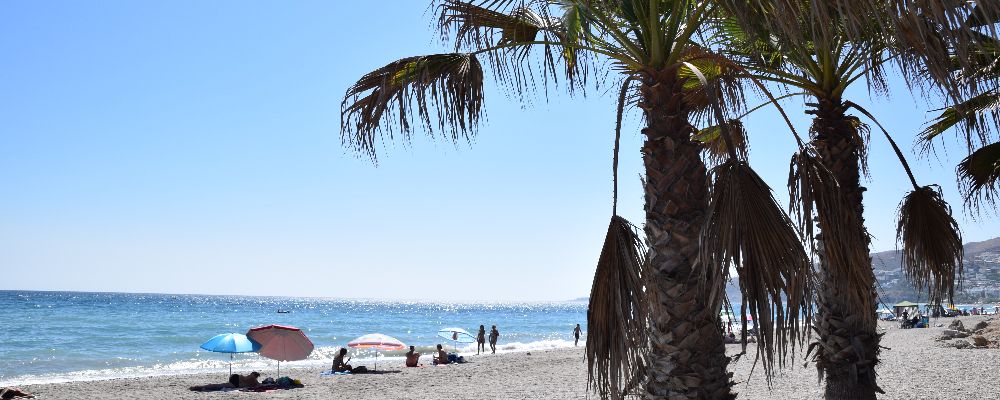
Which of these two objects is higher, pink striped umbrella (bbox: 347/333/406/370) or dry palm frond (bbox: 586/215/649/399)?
dry palm frond (bbox: 586/215/649/399)

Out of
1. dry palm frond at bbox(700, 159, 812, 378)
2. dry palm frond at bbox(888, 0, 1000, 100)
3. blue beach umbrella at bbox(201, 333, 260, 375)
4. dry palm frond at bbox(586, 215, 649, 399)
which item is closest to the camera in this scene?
dry palm frond at bbox(888, 0, 1000, 100)

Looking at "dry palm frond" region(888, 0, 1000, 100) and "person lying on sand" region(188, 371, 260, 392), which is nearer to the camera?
"dry palm frond" region(888, 0, 1000, 100)

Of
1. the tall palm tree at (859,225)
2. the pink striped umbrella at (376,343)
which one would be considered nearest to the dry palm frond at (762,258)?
the tall palm tree at (859,225)

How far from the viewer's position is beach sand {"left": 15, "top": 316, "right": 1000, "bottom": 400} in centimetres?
1155

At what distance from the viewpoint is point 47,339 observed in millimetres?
41531

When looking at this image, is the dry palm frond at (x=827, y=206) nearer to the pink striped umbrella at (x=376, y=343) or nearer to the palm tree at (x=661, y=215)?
the palm tree at (x=661, y=215)

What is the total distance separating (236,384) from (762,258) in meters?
15.5

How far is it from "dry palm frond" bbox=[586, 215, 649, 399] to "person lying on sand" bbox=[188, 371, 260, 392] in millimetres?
13808

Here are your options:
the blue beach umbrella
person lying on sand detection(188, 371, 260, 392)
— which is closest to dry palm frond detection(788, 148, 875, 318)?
person lying on sand detection(188, 371, 260, 392)

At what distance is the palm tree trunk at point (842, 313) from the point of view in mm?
6707

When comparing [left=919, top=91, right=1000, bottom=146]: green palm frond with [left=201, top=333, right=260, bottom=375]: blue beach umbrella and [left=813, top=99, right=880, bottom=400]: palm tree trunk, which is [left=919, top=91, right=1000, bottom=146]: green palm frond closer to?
[left=813, top=99, right=880, bottom=400]: palm tree trunk

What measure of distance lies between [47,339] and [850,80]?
4564cm

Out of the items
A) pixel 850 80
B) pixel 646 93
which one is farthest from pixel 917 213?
pixel 646 93

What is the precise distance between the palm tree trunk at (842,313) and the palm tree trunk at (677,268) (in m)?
2.41
